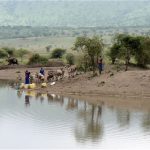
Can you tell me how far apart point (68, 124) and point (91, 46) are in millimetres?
17251

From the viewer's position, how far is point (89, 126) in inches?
1041

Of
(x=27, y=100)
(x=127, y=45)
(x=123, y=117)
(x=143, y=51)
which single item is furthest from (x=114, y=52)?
(x=123, y=117)

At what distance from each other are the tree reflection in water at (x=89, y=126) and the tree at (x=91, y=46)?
10778 mm

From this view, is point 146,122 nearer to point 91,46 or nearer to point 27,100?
point 27,100

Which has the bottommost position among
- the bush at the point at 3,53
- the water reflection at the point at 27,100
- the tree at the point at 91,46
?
the water reflection at the point at 27,100

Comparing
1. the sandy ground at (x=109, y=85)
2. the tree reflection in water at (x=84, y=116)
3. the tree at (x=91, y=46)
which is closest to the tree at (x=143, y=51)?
the tree at (x=91, y=46)

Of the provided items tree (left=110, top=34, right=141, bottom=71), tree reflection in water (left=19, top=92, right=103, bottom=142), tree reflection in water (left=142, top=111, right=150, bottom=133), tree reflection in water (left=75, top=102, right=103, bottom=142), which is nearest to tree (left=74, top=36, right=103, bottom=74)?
tree (left=110, top=34, right=141, bottom=71)

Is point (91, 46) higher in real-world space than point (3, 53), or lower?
higher

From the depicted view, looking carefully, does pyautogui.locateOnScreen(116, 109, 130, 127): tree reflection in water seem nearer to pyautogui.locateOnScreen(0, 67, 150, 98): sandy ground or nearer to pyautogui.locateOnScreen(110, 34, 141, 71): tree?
pyautogui.locateOnScreen(0, 67, 150, 98): sandy ground

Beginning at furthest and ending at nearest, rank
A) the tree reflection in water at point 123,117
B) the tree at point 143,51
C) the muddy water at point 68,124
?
1. the tree at point 143,51
2. the tree reflection in water at point 123,117
3. the muddy water at point 68,124

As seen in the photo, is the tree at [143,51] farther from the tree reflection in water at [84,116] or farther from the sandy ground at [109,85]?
the tree reflection in water at [84,116]

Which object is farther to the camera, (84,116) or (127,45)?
(127,45)

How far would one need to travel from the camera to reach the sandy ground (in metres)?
38.1

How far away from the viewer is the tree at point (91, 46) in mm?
42938
